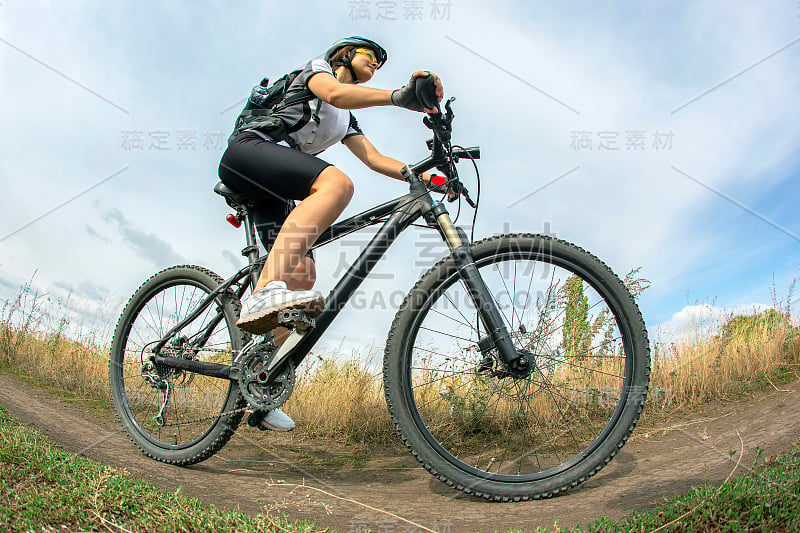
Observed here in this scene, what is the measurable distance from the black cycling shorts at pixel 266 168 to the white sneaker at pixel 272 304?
0.52 m

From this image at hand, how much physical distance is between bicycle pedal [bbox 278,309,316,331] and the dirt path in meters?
0.79

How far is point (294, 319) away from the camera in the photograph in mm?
2572

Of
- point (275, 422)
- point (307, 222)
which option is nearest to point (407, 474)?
point (275, 422)

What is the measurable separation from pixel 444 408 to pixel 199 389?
198cm

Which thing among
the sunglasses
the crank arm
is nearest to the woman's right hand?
the sunglasses

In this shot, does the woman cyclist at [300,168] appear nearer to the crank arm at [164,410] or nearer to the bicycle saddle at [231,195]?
the bicycle saddle at [231,195]

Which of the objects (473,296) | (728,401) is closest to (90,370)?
(473,296)

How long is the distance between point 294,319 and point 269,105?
1254 mm

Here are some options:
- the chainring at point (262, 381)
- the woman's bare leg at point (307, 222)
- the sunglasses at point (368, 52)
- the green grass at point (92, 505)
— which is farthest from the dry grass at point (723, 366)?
the green grass at point (92, 505)

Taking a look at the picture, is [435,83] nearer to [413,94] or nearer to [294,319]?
[413,94]

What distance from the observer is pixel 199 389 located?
171 inches

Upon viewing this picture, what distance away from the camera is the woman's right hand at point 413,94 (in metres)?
2.37

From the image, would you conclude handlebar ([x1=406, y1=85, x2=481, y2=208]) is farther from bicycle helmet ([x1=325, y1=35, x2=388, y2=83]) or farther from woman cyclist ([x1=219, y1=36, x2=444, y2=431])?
bicycle helmet ([x1=325, y1=35, x2=388, y2=83])

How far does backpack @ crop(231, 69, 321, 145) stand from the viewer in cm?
288
